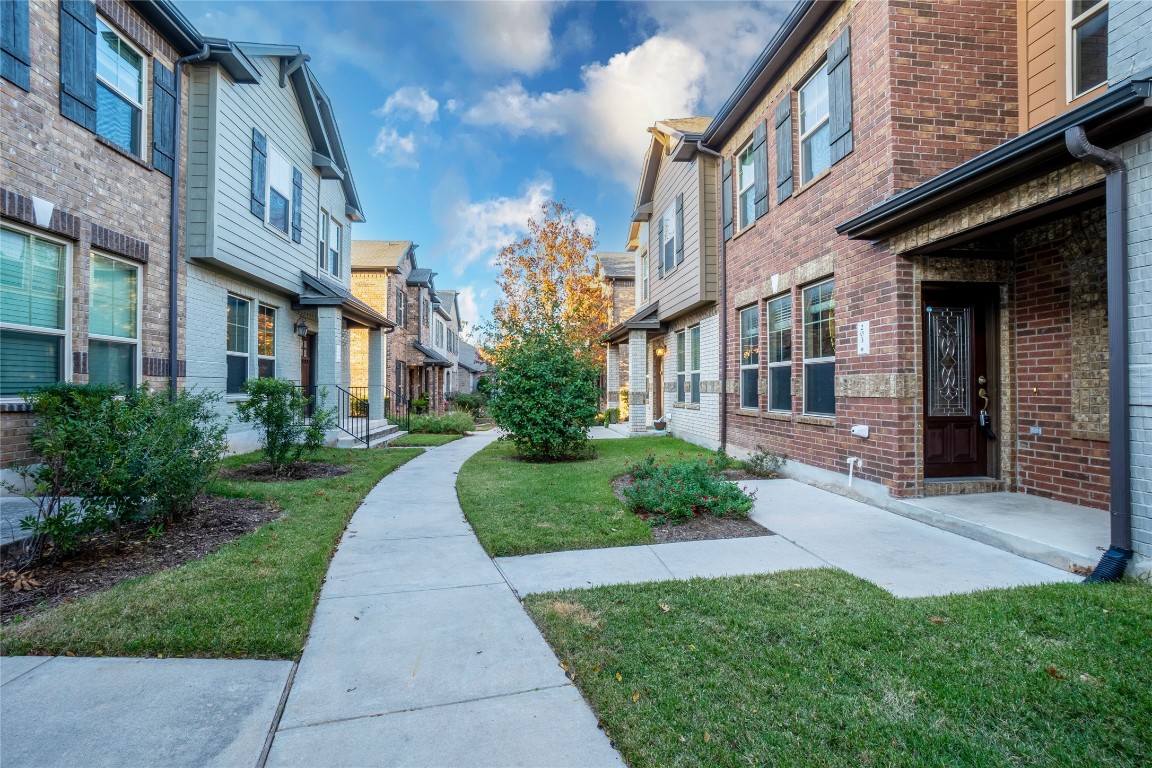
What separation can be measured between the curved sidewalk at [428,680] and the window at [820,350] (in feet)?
16.8

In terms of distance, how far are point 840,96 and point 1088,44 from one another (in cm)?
227

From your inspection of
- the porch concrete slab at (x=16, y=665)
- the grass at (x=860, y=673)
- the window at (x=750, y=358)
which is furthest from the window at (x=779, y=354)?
the porch concrete slab at (x=16, y=665)

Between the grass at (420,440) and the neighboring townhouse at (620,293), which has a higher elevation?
the neighboring townhouse at (620,293)

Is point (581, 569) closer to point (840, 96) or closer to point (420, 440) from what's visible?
point (840, 96)

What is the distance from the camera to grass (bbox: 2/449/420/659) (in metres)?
2.90

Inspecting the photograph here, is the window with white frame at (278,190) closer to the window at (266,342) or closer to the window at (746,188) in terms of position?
the window at (266,342)

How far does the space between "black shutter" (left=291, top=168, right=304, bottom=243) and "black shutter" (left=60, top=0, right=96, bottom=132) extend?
195 inches

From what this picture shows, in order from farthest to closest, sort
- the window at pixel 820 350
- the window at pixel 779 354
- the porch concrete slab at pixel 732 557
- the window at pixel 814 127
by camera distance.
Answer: the window at pixel 779 354
the window at pixel 814 127
the window at pixel 820 350
the porch concrete slab at pixel 732 557

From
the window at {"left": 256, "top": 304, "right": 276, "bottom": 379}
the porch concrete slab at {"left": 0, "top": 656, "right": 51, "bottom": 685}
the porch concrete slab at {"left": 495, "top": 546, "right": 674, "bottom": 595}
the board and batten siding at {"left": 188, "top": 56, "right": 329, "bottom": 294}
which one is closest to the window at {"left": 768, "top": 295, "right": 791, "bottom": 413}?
the porch concrete slab at {"left": 495, "top": 546, "right": 674, "bottom": 595}

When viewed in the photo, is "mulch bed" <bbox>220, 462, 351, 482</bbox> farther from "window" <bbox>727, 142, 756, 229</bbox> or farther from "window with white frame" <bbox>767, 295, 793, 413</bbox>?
"window" <bbox>727, 142, 756, 229</bbox>

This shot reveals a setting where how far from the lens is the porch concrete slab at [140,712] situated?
82.2 inches

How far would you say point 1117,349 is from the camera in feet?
12.1

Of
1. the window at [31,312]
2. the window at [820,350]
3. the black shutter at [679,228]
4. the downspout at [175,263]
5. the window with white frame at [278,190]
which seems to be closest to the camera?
the window at [31,312]

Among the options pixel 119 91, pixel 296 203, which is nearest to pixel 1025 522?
pixel 119 91
